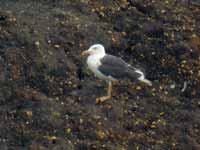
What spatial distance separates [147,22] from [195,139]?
10.5 feet

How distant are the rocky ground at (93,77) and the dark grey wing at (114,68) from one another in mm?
369

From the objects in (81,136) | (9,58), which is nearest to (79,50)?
(9,58)

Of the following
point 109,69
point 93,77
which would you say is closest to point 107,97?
point 109,69

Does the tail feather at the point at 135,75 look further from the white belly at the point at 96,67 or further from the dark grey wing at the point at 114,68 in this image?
the white belly at the point at 96,67

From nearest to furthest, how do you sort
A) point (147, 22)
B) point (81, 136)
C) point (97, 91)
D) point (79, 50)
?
point (81, 136) < point (97, 91) < point (79, 50) < point (147, 22)

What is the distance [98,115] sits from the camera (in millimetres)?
10516

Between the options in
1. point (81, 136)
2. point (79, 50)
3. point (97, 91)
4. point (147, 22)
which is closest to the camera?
point (81, 136)

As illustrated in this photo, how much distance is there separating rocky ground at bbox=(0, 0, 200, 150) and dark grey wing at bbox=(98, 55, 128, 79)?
1.21 feet

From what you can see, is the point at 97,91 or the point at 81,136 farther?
the point at 97,91

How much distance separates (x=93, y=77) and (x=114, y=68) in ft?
2.29

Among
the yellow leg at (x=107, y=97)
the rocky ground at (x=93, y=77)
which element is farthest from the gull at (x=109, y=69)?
the rocky ground at (x=93, y=77)

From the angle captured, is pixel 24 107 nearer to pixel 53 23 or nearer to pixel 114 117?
pixel 114 117

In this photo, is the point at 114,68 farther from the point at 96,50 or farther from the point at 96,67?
the point at 96,50

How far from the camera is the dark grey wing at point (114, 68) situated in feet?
36.1
